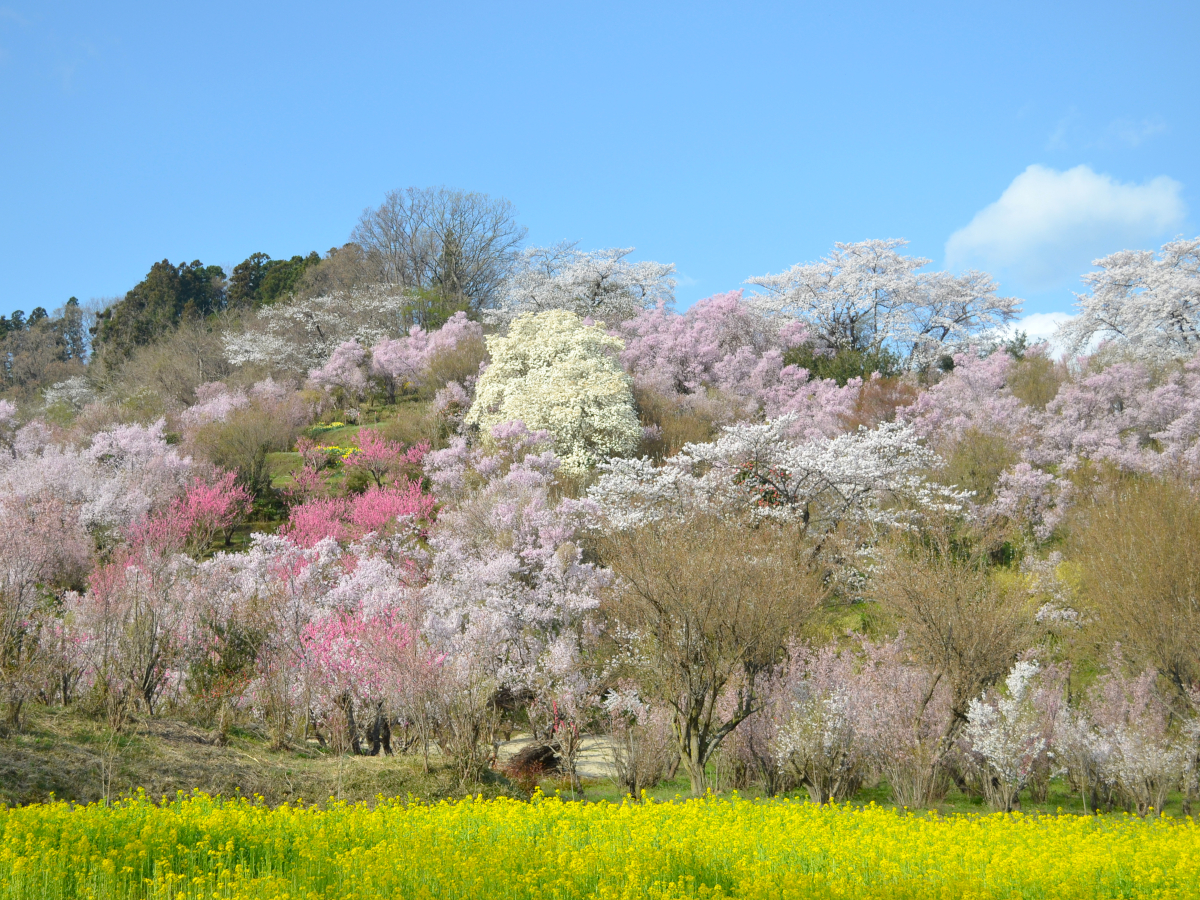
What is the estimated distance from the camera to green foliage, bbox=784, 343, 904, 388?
3578cm

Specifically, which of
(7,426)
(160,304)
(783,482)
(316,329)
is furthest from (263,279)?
(783,482)

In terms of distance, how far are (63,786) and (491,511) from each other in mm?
11200

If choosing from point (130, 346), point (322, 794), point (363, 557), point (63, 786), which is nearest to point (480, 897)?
point (322, 794)

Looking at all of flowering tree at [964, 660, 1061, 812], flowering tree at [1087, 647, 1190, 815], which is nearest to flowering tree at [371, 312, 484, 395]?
flowering tree at [964, 660, 1061, 812]

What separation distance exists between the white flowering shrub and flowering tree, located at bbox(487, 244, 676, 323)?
1236 centimetres

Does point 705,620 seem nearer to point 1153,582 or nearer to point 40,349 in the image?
point 1153,582

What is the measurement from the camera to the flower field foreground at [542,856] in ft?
19.5

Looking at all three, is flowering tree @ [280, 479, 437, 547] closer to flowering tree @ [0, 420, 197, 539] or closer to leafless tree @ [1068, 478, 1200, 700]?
flowering tree @ [0, 420, 197, 539]

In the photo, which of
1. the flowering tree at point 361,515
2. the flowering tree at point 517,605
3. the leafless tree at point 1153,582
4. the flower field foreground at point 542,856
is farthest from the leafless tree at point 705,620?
the flowering tree at point 361,515

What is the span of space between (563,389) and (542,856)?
2059 centimetres

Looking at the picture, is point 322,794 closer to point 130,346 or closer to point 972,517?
point 972,517

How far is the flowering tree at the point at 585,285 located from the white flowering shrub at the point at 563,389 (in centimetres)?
1236

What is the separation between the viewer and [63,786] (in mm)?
8820

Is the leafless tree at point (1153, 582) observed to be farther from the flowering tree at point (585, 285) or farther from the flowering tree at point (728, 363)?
the flowering tree at point (585, 285)
